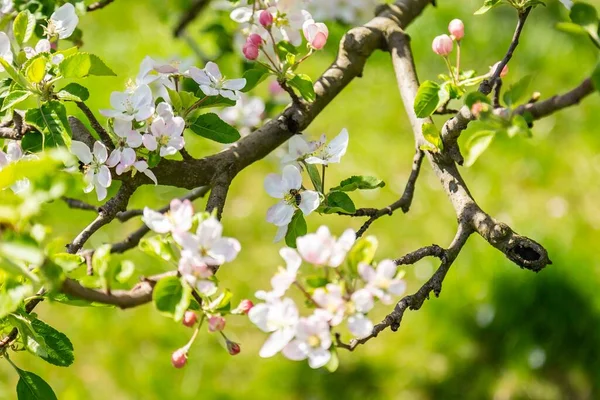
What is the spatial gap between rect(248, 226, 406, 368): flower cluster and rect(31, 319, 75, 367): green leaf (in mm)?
406

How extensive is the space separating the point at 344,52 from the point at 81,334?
169 centimetres

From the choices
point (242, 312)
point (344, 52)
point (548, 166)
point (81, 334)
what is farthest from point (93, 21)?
point (242, 312)

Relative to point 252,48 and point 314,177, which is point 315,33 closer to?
point 252,48

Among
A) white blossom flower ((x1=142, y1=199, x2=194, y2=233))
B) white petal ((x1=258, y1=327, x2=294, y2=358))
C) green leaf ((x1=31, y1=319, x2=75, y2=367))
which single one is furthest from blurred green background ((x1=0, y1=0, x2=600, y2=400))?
white petal ((x1=258, y1=327, x2=294, y2=358))

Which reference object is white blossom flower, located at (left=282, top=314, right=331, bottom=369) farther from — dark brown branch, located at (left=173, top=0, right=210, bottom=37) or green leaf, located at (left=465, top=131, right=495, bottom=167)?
dark brown branch, located at (left=173, top=0, right=210, bottom=37)

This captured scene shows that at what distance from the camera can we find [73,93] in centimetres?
111

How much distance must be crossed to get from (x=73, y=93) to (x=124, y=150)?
0.12 metres

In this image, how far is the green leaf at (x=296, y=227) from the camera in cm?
118

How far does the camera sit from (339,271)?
882 millimetres

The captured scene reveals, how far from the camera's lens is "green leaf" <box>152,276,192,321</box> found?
864 mm

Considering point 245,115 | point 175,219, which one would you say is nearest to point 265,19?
point 175,219

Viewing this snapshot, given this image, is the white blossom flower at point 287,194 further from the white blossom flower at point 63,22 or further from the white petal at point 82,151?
the white blossom flower at point 63,22

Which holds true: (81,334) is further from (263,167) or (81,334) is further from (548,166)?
(548,166)

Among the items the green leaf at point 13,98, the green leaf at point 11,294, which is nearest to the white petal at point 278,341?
the green leaf at point 11,294
